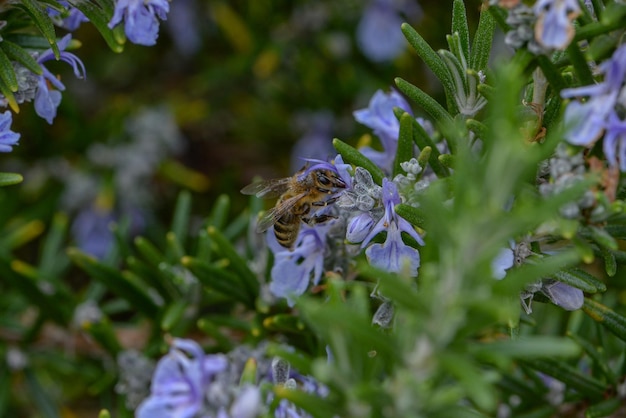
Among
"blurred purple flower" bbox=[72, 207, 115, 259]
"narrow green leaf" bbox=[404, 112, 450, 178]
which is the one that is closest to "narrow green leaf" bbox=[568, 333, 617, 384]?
"narrow green leaf" bbox=[404, 112, 450, 178]

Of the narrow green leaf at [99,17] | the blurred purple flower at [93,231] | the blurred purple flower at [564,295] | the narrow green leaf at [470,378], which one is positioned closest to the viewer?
the narrow green leaf at [470,378]

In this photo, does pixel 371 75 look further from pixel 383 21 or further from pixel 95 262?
pixel 95 262

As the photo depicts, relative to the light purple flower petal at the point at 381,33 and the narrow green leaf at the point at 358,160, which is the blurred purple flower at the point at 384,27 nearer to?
the light purple flower petal at the point at 381,33

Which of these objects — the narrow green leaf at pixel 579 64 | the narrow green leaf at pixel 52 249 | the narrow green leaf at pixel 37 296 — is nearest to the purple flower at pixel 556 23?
the narrow green leaf at pixel 579 64

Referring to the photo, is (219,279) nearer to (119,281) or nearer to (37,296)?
(119,281)

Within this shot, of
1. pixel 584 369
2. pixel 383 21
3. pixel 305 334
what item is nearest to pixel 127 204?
pixel 383 21

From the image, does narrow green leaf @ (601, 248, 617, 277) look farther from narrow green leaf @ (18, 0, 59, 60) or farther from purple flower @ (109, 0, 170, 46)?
narrow green leaf @ (18, 0, 59, 60)
